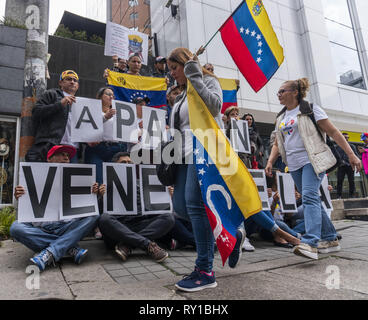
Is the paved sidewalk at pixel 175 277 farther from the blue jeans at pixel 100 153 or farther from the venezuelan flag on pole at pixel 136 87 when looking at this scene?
the venezuelan flag on pole at pixel 136 87

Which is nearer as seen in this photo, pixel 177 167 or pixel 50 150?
pixel 177 167

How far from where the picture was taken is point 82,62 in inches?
301

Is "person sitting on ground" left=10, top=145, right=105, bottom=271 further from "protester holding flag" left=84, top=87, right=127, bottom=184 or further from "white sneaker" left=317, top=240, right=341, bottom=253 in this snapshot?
"white sneaker" left=317, top=240, right=341, bottom=253

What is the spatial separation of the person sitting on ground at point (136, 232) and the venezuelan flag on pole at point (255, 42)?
7.95 ft

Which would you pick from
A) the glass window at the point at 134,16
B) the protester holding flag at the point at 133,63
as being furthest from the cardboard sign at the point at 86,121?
the glass window at the point at 134,16

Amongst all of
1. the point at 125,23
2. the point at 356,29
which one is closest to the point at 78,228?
the point at 356,29

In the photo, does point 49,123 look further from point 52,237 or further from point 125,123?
point 52,237

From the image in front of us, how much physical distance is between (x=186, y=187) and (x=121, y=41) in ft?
16.2

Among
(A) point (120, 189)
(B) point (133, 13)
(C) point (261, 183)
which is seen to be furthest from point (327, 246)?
(B) point (133, 13)

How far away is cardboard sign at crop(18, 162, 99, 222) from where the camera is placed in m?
2.65

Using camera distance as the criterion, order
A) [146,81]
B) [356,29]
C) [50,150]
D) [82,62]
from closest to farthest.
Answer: [50,150] < [146,81] < [82,62] < [356,29]
